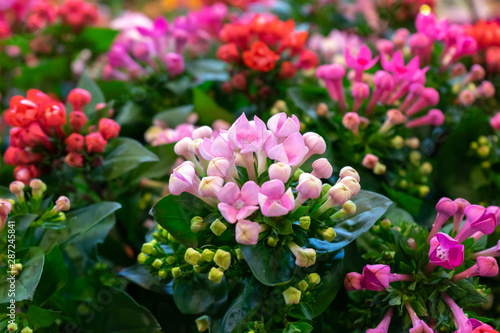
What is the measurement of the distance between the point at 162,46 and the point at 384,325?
628mm

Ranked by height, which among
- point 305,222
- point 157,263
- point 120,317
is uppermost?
point 305,222

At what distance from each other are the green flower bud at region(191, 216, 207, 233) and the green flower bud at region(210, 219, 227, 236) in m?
0.02

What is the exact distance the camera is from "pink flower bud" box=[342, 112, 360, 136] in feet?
1.94

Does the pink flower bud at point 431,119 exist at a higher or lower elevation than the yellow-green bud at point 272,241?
higher

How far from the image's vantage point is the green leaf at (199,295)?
0.50 m

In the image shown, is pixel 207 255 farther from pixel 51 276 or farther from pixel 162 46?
pixel 162 46

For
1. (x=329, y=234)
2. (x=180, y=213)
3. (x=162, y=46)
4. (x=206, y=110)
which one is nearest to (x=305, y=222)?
(x=329, y=234)

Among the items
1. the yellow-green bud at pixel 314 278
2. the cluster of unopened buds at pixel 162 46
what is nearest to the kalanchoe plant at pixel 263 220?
the yellow-green bud at pixel 314 278

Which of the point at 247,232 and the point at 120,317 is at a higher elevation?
the point at 247,232

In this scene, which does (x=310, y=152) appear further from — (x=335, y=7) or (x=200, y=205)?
(x=335, y=7)

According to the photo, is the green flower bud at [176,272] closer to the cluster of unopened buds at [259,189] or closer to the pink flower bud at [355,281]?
the cluster of unopened buds at [259,189]

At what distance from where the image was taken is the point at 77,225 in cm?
56

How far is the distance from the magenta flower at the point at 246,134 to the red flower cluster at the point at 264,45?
0.29 metres

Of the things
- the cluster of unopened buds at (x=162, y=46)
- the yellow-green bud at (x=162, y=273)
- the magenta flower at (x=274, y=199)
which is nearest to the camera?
the magenta flower at (x=274, y=199)
